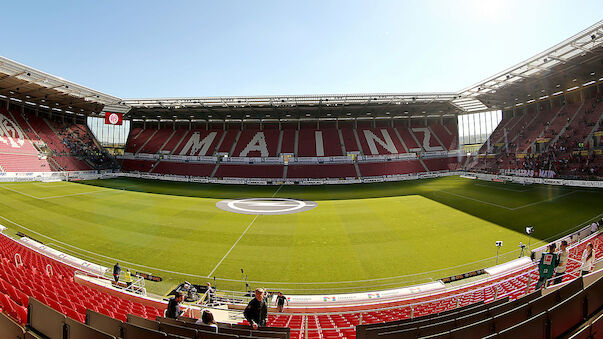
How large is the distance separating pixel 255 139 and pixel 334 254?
4157 cm

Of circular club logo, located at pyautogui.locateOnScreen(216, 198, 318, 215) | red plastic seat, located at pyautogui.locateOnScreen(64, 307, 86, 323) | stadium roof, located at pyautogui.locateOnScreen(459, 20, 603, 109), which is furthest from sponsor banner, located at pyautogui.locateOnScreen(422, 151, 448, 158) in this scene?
red plastic seat, located at pyautogui.locateOnScreen(64, 307, 86, 323)

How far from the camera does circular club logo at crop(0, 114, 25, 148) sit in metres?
37.7

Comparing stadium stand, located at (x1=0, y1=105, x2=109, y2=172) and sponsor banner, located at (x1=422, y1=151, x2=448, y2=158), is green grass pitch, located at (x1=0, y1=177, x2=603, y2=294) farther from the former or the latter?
sponsor banner, located at (x1=422, y1=151, x2=448, y2=158)

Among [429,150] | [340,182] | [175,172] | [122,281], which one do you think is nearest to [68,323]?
[122,281]

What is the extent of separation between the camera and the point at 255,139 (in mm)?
52375

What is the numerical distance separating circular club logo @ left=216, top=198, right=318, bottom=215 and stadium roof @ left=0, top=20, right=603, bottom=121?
19.1m

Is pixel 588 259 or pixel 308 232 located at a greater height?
pixel 588 259

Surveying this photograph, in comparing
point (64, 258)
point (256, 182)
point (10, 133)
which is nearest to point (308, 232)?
point (64, 258)

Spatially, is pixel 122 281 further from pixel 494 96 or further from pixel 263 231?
pixel 494 96

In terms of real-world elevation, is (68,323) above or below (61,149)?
below

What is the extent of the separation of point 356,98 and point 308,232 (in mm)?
28775

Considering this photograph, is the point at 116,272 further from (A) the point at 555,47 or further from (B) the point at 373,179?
(A) the point at 555,47

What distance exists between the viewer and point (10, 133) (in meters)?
39.1

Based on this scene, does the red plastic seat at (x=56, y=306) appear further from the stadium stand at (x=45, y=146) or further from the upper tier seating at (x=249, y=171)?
the stadium stand at (x=45, y=146)
